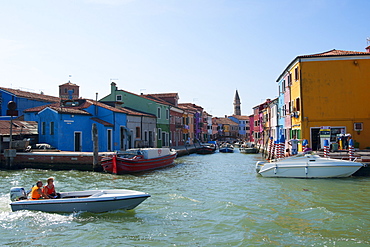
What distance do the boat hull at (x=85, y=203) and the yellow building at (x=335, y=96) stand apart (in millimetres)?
15844

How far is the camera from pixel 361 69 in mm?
22750

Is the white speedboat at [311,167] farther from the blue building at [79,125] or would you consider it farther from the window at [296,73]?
the blue building at [79,125]

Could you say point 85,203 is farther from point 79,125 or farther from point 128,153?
point 79,125

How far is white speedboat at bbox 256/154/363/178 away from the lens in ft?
55.9

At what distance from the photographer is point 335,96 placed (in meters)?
23.0

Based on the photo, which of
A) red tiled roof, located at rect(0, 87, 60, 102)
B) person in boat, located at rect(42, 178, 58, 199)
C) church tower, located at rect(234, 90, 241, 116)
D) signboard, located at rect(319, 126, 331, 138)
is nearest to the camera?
person in boat, located at rect(42, 178, 58, 199)

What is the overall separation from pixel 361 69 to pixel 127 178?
1666cm

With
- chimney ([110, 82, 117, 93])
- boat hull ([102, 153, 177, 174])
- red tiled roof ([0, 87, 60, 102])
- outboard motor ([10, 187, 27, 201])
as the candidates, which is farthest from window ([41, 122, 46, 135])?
outboard motor ([10, 187, 27, 201])

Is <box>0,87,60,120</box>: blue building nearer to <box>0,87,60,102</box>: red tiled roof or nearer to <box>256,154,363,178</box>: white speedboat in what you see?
<box>0,87,60,102</box>: red tiled roof

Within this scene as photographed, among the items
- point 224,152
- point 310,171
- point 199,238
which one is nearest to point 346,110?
point 310,171

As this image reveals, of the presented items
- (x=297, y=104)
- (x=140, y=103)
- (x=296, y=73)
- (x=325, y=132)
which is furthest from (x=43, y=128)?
(x=325, y=132)

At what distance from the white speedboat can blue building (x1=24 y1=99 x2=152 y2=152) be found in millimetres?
14114

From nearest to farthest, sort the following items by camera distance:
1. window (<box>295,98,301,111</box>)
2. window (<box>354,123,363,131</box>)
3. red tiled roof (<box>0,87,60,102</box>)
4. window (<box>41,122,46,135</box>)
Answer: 1. window (<box>354,123,363,131</box>)
2. window (<box>295,98,301,111</box>)
3. window (<box>41,122,46,135</box>)
4. red tiled roof (<box>0,87,60,102</box>)

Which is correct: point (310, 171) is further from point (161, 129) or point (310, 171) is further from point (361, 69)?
point (161, 129)
